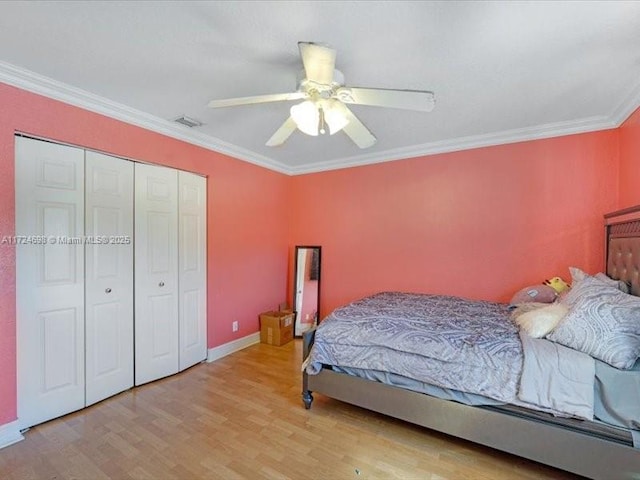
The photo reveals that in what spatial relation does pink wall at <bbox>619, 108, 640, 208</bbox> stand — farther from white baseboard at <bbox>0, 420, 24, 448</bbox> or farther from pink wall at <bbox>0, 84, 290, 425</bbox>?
white baseboard at <bbox>0, 420, 24, 448</bbox>

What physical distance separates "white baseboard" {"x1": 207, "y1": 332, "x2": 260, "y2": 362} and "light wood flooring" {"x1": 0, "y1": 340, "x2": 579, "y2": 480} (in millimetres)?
754

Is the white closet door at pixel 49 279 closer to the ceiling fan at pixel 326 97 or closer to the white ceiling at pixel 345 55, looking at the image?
the white ceiling at pixel 345 55

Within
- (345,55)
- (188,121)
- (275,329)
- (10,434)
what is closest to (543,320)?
(345,55)

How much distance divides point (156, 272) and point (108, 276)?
41 cm

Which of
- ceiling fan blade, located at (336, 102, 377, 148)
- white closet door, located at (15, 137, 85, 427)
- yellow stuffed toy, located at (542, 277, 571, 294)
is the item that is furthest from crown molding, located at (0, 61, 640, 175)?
ceiling fan blade, located at (336, 102, 377, 148)

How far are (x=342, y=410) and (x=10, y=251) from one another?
2610 millimetres

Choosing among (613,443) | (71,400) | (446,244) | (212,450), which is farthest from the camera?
(446,244)

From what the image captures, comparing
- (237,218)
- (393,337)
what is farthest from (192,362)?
(393,337)

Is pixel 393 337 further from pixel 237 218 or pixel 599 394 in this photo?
pixel 237 218

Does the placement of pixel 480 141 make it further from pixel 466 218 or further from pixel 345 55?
pixel 345 55

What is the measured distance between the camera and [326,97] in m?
1.77

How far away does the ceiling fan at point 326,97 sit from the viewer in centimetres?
151

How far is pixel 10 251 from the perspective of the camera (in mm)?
2004

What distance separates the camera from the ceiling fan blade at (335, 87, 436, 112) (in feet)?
5.25
